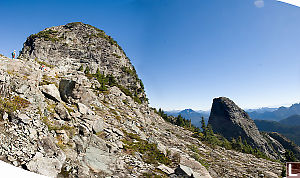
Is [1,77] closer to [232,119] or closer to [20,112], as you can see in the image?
[20,112]

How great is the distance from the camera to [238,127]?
126m

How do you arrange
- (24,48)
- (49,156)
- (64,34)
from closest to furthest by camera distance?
(49,156)
(24,48)
(64,34)

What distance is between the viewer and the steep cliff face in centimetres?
6266

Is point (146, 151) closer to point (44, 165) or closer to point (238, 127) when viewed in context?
point (44, 165)

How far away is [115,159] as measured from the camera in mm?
10594

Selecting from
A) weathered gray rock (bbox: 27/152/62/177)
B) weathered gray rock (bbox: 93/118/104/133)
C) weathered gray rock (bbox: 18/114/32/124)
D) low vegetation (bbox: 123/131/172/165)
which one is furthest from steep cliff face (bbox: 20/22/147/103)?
weathered gray rock (bbox: 27/152/62/177)

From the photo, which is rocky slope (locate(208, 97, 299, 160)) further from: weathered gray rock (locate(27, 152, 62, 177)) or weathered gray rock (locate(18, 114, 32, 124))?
weathered gray rock (locate(18, 114, 32, 124))

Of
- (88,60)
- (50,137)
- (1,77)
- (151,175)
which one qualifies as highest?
(88,60)

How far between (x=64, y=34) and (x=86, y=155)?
284 feet

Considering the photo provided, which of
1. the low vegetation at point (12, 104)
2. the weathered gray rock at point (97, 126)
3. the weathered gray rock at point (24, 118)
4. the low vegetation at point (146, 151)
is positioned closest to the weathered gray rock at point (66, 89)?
the weathered gray rock at point (97, 126)

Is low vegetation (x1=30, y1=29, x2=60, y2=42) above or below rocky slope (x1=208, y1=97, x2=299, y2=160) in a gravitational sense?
above

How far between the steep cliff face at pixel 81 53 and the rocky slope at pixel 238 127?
10807 centimetres

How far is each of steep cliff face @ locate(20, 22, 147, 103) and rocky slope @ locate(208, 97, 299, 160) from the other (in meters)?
108

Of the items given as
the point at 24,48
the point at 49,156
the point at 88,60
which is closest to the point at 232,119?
the point at 88,60
